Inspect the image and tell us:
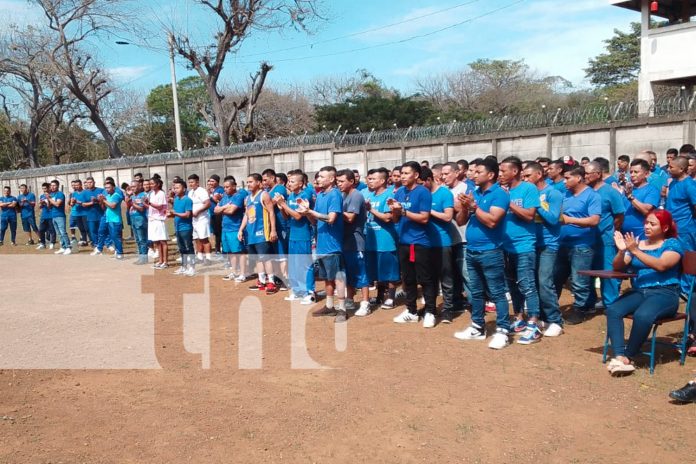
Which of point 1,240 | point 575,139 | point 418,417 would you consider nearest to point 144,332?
point 418,417

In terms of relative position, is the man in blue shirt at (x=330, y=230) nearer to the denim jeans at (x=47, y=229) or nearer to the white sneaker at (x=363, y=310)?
the white sneaker at (x=363, y=310)

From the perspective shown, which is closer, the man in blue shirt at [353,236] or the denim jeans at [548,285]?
the denim jeans at [548,285]

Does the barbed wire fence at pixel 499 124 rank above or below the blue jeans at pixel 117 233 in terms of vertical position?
above

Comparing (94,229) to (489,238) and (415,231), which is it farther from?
(489,238)

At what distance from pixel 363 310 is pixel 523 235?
2499mm

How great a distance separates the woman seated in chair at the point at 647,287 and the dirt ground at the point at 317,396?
0.91 ft

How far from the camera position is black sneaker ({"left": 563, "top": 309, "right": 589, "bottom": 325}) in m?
7.17

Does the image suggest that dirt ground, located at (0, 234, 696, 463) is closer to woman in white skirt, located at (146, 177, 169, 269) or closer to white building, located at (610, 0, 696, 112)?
woman in white skirt, located at (146, 177, 169, 269)

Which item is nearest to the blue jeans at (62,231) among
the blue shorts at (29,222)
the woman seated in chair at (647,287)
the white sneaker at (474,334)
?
the blue shorts at (29,222)

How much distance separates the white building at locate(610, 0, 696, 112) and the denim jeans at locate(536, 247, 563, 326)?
14.5 metres

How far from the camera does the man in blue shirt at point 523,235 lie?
634 cm

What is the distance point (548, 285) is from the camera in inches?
263

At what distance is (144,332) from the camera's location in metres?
7.30

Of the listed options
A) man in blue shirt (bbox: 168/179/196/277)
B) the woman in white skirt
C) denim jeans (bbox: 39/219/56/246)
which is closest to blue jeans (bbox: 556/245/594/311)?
man in blue shirt (bbox: 168/179/196/277)
